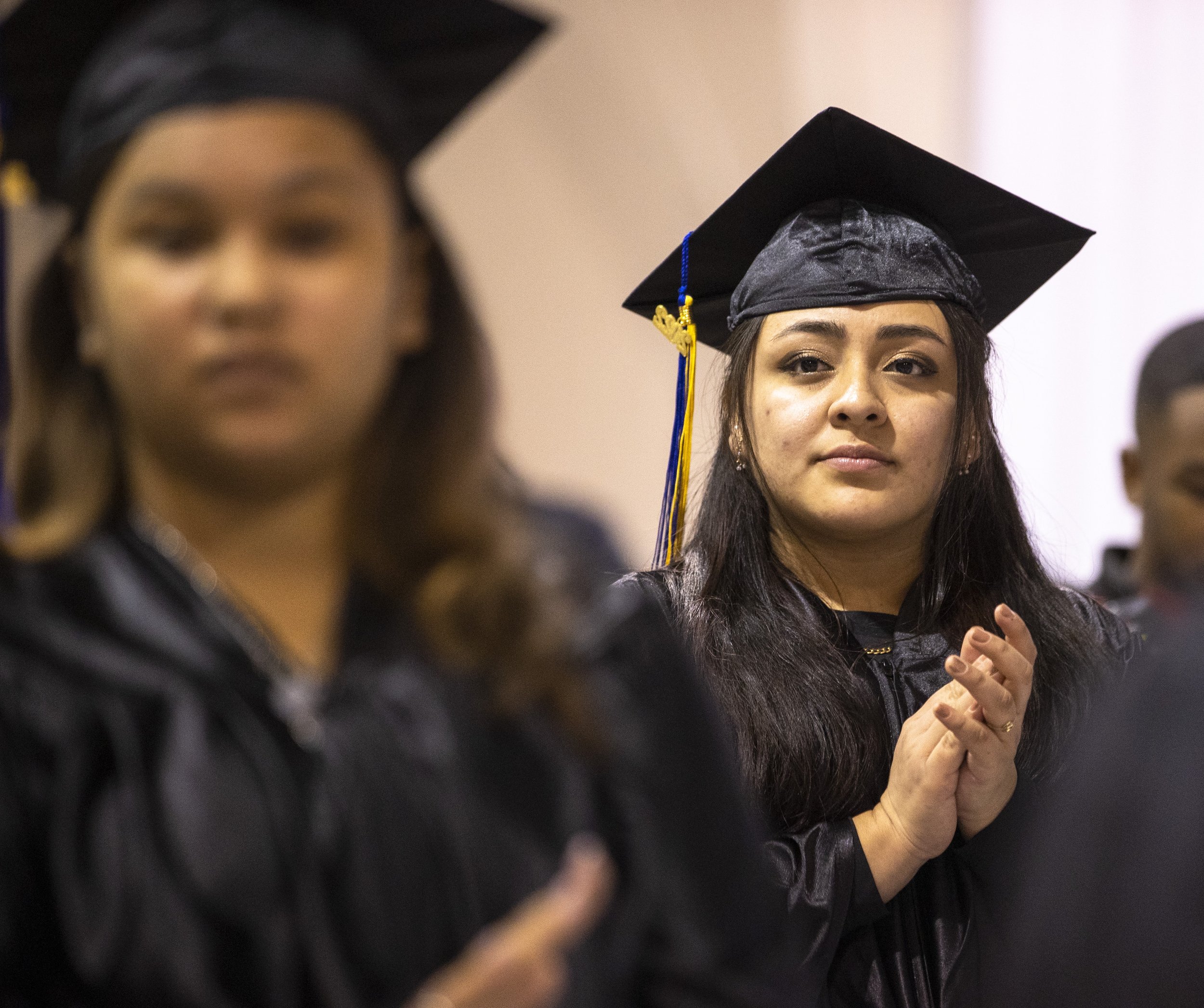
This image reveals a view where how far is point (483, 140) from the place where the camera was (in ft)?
6.75

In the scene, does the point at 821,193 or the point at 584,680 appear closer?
the point at 584,680

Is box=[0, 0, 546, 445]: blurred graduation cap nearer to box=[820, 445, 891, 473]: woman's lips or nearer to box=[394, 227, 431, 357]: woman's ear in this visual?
box=[394, 227, 431, 357]: woman's ear

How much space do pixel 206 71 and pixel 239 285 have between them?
0.41ft

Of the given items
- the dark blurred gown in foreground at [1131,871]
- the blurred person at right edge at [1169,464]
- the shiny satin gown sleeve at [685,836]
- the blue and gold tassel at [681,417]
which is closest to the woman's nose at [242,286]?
the shiny satin gown sleeve at [685,836]

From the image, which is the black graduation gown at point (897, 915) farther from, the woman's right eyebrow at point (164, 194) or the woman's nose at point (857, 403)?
the woman's right eyebrow at point (164, 194)

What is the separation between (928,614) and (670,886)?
2.17ft

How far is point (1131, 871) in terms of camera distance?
30.4 inches

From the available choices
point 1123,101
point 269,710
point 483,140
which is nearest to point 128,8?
point 269,710

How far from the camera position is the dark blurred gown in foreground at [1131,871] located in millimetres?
754

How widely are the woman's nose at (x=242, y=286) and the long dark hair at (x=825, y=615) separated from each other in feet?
2.36

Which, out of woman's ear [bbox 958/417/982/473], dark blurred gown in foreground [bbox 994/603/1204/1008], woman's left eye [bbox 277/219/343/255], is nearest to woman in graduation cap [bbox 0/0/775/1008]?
woman's left eye [bbox 277/219/343/255]

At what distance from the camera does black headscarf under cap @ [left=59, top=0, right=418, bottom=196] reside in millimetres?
700

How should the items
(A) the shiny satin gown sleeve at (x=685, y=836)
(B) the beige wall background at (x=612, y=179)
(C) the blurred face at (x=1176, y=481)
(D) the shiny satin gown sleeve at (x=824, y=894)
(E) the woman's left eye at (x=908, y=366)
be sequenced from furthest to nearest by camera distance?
(B) the beige wall background at (x=612, y=179) < (C) the blurred face at (x=1176, y=481) < (E) the woman's left eye at (x=908, y=366) < (D) the shiny satin gown sleeve at (x=824, y=894) < (A) the shiny satin gown sleeve at (x=685, y=836)

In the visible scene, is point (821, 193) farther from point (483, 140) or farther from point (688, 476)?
point (483, 140)
